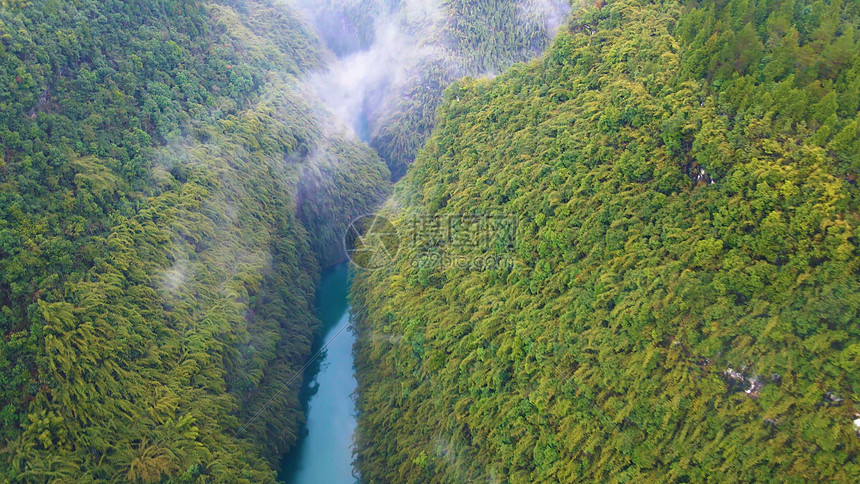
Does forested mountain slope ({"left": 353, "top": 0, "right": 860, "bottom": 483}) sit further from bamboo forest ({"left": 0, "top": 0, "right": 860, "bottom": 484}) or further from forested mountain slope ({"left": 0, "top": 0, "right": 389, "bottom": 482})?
forested mountain slope ({"left": 0, "top": 0, "right": 389, "bottom": 482})

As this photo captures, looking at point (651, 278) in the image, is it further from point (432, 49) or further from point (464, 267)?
point (432, 49)

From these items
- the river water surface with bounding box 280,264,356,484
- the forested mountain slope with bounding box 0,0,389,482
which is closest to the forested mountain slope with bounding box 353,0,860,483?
the river water surface with bounding box 280,264,356,484

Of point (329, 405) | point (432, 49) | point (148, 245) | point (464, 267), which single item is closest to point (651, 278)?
point (464, 267)

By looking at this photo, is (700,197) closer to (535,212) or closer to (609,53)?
(535,212)

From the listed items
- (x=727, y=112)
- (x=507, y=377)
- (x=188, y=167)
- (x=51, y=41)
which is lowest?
(x=507, y=377)

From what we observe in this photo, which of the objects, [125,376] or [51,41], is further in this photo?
[51,41]

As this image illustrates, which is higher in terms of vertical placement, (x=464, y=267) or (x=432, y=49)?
(x=432, y=49)

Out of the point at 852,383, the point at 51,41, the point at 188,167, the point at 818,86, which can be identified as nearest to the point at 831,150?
the point at 818,86
